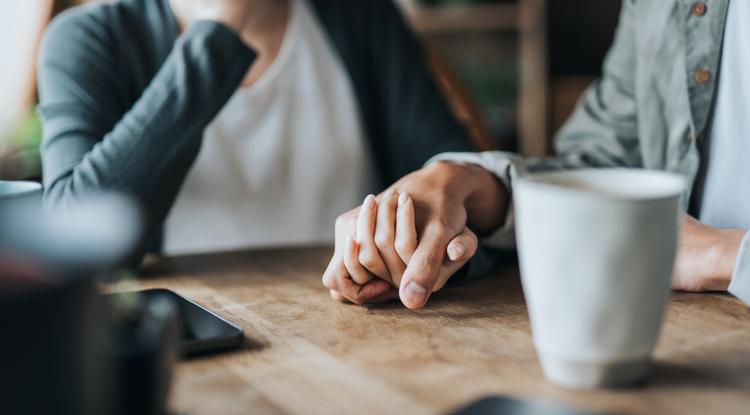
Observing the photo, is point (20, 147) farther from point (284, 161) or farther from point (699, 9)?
point (699, 9)

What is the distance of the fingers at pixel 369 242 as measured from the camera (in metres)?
0.68

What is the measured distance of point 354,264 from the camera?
0.69 metres

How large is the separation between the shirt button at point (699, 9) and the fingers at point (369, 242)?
20.7 inches

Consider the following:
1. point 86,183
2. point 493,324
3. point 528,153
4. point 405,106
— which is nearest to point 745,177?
point 493,324

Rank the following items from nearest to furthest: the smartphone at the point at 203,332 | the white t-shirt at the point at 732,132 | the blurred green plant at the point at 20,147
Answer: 1. the smartphone at the point at 203,332
2. the white t-shirt at the point at 732,132
3. the blurred green plant at the point at 20,147

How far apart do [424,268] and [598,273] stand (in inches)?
10.1

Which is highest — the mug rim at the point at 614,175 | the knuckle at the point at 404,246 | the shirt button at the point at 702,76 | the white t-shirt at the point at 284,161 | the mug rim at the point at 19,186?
the mug rim at the point at 614,175

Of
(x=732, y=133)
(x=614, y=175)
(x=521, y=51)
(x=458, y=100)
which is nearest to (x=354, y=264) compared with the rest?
(x=614, y=175)

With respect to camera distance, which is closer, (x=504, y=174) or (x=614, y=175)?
(x=614, y=175)

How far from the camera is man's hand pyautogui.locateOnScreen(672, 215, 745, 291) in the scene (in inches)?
27.0

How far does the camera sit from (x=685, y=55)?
0.96m

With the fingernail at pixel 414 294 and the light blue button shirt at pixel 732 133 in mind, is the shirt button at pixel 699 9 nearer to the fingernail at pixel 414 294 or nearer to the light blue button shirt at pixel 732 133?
the light blue button shirt at pixel 732 133

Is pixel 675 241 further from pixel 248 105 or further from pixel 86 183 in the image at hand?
pixel 248 105

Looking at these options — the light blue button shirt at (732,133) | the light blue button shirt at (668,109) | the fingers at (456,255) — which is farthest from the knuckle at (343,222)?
the light blue button shirt at (732,133)
